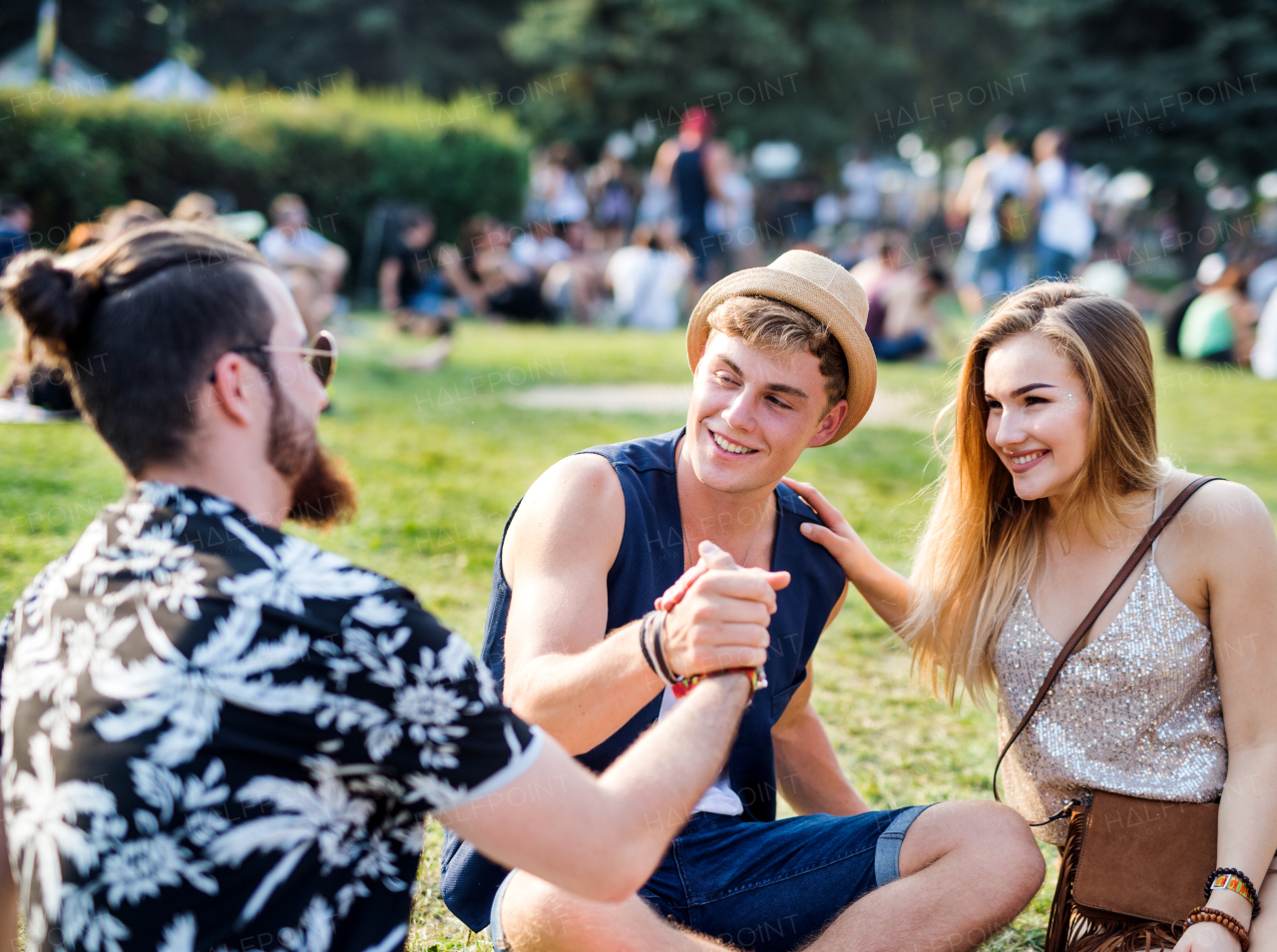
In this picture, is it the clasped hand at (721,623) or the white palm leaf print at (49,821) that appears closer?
the white palm leaf print at (49,821)

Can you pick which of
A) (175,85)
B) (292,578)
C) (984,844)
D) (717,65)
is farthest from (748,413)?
(717,65)

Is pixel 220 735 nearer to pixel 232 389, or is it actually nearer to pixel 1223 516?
pixel 232 389

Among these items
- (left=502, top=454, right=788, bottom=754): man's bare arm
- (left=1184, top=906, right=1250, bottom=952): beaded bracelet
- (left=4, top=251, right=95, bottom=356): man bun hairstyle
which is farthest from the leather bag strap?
(left=4, top=251, right=95, bottom=356): man bun hairstyle

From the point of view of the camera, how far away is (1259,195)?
31.0m

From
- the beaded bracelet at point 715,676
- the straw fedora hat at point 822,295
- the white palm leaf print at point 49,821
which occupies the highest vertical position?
the straw fedora hat at point 822,295

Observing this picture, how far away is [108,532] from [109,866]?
18.2 inches

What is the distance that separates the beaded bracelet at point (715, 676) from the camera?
1832 mm

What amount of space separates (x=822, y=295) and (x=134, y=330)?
1.79m

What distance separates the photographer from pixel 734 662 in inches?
71.7

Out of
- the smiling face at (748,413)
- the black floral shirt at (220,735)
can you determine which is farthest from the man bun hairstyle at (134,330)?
the smiling face at (748,413)

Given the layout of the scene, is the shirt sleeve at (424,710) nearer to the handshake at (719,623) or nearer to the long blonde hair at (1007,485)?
the handshake at (719,623)

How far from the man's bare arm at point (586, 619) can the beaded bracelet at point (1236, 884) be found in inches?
49.7

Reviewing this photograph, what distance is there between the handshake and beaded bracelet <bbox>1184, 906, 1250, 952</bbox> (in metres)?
1.25

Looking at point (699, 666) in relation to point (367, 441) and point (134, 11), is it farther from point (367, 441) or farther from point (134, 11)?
point (134, 11)
